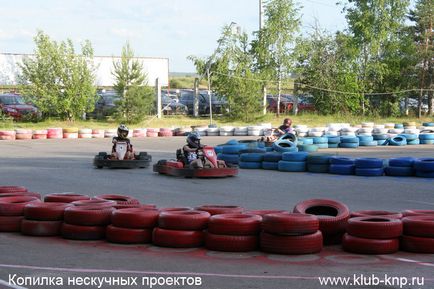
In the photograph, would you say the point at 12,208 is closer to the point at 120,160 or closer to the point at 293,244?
the point at 293,244

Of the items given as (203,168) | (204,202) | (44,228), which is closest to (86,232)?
(44,228)

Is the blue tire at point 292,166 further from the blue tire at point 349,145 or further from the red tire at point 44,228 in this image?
the red tire at point 44,228

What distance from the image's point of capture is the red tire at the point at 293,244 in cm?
613

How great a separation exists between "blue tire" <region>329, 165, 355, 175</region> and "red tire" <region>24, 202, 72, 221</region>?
7.21 m

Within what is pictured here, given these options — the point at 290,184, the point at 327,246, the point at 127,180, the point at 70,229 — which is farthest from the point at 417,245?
the point at 127,180

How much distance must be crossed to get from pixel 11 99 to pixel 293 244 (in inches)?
1122

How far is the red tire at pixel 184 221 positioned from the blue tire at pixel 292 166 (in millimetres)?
7434

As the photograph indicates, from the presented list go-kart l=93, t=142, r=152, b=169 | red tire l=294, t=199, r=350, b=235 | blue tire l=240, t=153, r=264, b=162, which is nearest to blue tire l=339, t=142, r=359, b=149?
blue tire l=240, t=153, r=264, b=162

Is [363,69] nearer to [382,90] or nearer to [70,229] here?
[382,90]

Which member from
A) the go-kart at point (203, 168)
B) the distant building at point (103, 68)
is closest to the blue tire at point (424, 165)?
the go-kart at point (203, 168)

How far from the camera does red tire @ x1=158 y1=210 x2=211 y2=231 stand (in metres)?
6.52

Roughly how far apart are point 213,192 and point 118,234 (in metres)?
4.02

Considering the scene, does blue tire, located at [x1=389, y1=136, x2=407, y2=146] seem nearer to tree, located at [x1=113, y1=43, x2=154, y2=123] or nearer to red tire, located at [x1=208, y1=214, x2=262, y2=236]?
tree, located at [x1=113, y1=43, x2=154, y2=123]

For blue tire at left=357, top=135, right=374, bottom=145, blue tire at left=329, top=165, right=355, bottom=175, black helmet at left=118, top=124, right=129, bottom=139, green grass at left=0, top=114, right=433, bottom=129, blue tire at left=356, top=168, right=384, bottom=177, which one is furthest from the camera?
green grass at left=0, top=114, right=433, bottom=129
